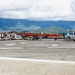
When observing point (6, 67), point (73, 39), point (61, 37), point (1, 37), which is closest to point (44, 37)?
point (61, 37)

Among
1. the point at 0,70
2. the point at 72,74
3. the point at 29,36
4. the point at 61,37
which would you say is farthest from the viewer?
the point at 61,37

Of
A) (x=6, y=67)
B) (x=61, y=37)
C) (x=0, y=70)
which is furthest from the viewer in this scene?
(x=61, y=37)

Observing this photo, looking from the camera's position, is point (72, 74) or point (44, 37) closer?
point (72, 74)

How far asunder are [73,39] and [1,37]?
18.9 meters

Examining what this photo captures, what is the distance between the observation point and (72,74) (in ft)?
42.6

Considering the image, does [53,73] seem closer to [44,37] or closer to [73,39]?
[73,39]

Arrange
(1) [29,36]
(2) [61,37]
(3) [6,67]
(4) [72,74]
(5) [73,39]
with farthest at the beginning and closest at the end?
(2) [61,37] < (1) [29,36] < (5) [73,39] < (3) [6,67] < (4) [72,74]

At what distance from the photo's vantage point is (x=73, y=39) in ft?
179

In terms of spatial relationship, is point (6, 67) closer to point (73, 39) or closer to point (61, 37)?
point (73, 39)

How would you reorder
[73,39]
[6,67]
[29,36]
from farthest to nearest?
[29,36], [73,39], [6,67]

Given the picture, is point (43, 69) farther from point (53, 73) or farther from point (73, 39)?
point (73, 39)

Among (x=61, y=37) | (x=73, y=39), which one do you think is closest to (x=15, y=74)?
(x=73, y=39)

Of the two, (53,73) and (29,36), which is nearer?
(53,73)

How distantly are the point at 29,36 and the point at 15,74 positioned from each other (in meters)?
53.1
